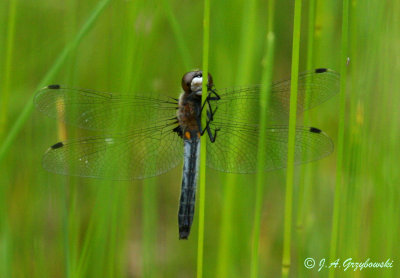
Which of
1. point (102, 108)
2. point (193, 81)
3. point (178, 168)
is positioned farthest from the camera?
point (178, 168)

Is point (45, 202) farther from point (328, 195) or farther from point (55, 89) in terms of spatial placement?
point (328, 195)

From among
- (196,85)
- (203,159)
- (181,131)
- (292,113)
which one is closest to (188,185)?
(181,131)

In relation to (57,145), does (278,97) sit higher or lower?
higher

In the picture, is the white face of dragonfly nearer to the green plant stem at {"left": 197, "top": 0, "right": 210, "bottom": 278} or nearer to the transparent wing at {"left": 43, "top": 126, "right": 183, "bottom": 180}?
the transparent wing at {"left": 43, "top": 126, "right": 183, "bottom": 180}

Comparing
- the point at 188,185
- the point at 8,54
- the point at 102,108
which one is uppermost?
the point at 8,54

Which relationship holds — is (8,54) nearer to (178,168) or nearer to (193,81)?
(193,81)

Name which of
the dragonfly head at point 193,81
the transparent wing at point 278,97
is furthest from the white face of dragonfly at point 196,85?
the transparent wing at point 278,97

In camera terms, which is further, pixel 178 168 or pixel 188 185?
pixel 178 168
